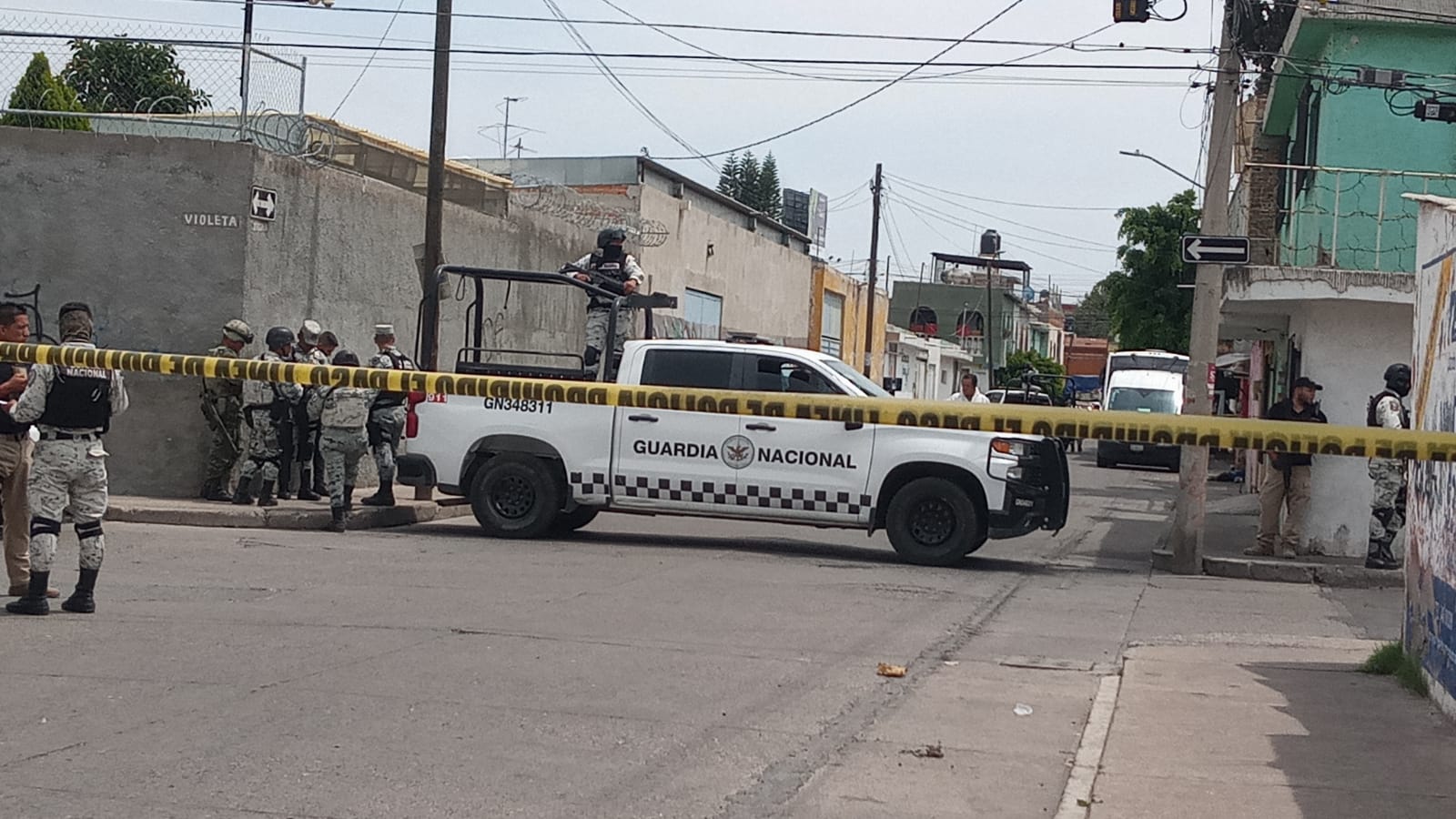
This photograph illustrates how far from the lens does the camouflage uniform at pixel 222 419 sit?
635 inches

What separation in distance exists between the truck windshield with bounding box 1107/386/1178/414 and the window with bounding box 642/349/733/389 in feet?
93.3

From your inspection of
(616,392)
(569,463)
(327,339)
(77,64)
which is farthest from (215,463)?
(616,392)

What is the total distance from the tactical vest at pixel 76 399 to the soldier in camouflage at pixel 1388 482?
10.7 m

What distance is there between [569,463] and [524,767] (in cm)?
883

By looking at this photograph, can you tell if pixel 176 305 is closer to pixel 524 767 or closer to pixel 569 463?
pixel 569 463

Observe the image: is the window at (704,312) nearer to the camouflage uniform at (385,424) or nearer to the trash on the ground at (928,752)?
the camouflage uniform at (385,424)

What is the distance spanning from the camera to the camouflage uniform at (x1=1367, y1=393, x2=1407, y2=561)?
573 inches

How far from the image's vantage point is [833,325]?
5309cm

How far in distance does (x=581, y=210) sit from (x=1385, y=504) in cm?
1697

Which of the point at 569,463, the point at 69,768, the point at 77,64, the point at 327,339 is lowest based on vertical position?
the point at 69,768

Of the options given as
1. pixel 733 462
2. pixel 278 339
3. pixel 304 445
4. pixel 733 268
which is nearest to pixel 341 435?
pixel 278 339

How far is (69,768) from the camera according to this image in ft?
19.8

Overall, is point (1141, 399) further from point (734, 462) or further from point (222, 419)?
point (222, 419)

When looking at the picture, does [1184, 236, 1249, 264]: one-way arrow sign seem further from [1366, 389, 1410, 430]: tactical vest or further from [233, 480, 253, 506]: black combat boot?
[233, 480, 253, 506]: black combat boot
